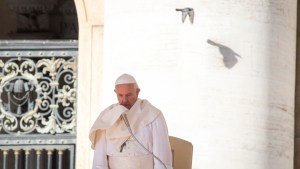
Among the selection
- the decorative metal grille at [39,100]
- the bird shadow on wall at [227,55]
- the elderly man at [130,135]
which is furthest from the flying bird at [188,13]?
the elderly man at [130,135]

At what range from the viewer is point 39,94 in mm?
15547

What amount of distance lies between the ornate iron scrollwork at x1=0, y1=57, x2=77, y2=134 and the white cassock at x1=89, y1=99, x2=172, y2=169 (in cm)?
291

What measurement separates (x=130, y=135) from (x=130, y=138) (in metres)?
0.04

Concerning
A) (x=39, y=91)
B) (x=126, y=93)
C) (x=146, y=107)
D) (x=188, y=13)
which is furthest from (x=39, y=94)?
(x=126, y=93)

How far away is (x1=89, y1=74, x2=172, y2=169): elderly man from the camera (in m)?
12.3

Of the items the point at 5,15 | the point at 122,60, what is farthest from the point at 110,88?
the point at 5,15

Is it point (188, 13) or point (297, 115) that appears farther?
point (297, 115)

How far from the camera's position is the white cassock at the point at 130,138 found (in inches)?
488

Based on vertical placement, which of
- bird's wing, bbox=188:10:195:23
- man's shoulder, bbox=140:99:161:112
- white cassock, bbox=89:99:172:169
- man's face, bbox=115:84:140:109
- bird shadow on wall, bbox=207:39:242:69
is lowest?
white cassock, bbox=89:99:172:169

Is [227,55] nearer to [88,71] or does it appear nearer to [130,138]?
[88,71]

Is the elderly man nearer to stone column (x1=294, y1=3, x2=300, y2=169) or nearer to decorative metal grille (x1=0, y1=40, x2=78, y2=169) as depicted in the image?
stone column (x1=294, y1=3, x2=300, y2=169)

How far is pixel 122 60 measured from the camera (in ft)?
47.3

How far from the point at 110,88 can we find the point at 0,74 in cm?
141

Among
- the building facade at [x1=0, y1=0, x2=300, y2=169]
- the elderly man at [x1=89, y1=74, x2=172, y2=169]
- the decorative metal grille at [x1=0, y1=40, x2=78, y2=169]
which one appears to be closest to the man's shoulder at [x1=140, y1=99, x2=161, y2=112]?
the elderly man at [x1=89, y1=74, x2=172, y2=169]
